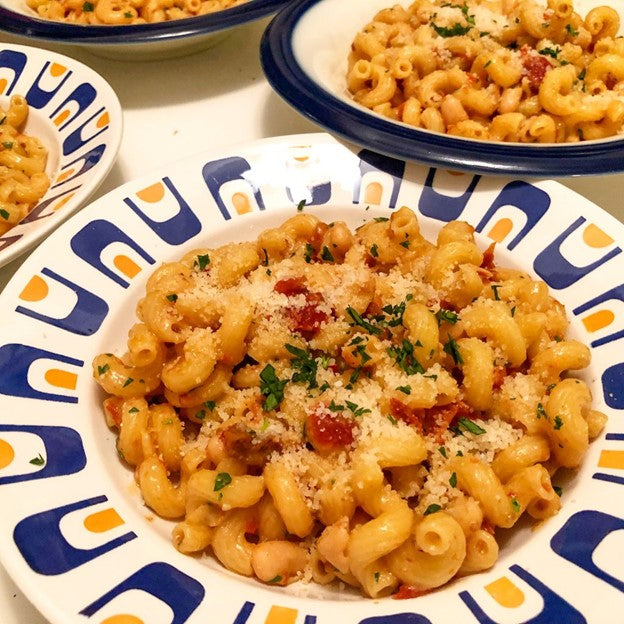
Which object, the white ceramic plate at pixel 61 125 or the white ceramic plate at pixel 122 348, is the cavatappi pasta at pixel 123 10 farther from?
the white ceramic plate at pixel 122 348

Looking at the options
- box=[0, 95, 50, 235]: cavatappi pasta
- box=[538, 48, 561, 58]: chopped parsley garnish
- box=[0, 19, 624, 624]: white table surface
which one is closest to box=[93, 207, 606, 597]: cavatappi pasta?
box=[0, 95, 50, 235]: cavatappi pasta

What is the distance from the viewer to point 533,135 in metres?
1.71

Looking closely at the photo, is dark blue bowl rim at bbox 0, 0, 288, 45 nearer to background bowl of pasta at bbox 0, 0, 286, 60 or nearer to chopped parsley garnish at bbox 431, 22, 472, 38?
background bowl of pasta at bbox 0, 0, 286, 60

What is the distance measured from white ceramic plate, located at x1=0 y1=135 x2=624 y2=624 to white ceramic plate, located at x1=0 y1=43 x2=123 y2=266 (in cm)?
8

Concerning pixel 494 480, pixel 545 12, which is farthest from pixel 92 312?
pixel 545 12

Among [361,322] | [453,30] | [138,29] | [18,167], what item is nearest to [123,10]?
[138,29]

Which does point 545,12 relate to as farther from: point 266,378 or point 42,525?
point 42,525

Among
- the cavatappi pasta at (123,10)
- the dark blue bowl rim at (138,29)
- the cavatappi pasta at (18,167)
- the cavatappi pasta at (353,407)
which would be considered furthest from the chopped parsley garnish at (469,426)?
the cavatappi pasta at (123,10)

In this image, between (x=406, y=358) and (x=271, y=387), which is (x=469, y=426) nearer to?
(x=406, y=358)

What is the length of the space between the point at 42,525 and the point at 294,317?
0.52 meters

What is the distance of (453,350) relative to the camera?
1164 mm

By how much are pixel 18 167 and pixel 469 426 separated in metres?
1.29

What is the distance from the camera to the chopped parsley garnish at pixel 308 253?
1369 millimetres

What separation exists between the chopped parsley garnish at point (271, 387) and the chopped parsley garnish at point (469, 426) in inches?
11.8
